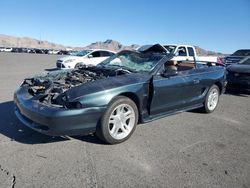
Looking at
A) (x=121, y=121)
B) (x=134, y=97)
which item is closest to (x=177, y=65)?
(x=134, y=97)

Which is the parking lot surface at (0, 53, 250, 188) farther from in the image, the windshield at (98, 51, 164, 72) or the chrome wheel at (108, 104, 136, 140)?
the windshield at (98, 51, 164, 72)

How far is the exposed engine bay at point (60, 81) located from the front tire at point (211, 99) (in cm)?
240

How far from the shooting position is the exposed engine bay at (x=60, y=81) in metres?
4.33

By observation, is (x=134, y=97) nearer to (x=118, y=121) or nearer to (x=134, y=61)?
(x=118, y=121)

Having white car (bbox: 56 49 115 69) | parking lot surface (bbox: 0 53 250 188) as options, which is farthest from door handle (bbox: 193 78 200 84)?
white car (bbox: 56 49 115 69)

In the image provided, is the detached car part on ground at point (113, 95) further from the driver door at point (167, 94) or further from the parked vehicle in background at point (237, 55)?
the parked vehicle in background at point (237, 55)

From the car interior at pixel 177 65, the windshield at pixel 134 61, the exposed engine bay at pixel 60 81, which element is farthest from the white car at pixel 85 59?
the exposed engine bay at pixel 60 81

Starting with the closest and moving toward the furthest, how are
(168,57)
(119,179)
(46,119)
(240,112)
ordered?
1. (119,179)
2. (46,119)
3. (168,57)
4. (240,112)

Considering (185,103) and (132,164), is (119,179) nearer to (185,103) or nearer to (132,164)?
(132,164)

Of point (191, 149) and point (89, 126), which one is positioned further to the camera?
point (191, 149)

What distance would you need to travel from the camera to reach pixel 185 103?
5848 mm

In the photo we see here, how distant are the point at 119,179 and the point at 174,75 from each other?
2.66 metres

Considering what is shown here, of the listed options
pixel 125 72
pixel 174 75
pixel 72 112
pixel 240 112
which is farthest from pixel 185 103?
pixel 72 112

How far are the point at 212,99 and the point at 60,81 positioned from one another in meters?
3.71
